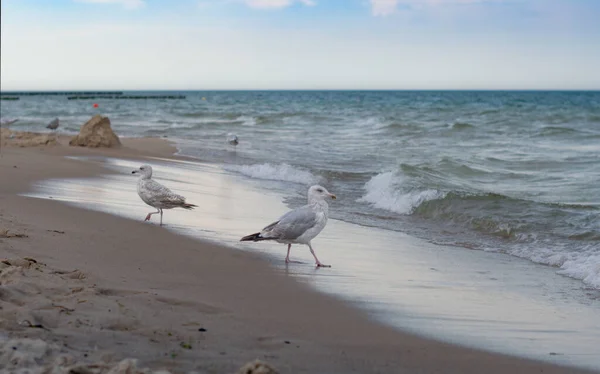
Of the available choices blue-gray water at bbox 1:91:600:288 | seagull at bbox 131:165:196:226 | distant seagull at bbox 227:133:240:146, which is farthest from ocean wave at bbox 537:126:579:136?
seagull at bbox 131:165:196:226

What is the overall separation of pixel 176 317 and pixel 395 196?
7.64m

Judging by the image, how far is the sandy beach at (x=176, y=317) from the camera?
155 inches

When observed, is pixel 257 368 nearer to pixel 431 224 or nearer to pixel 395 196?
pixel 431 224

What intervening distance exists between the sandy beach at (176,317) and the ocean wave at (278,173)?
24.2 ft

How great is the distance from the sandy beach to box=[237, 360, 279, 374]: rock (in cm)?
18

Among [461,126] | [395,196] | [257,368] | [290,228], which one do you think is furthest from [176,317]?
[461,126]

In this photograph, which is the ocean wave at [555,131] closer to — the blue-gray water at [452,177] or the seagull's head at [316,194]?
the blue-gray water at [452,177]

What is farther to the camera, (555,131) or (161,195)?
(555,131)

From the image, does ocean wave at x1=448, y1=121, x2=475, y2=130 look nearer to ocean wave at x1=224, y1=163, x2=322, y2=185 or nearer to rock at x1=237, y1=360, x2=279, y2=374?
ocean wave at x1=224, y1=163, x2=322, y2=185

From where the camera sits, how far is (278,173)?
15.0m

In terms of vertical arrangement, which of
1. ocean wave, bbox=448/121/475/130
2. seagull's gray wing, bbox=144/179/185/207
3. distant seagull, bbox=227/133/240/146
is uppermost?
seagull's gray wing, bbox=144/179/185/207

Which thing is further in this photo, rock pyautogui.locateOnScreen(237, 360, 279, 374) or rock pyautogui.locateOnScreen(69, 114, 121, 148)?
rock pyautogui.locateOnScreen(69, 114, 121, 148)

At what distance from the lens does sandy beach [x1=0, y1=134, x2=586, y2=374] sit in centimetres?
394

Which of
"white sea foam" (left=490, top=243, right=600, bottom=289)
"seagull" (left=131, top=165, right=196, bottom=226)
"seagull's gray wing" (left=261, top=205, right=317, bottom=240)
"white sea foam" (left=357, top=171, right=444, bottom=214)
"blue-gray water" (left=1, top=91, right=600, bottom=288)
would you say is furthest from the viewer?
"white sea foam" (left=357, top=171, right=444, bottom=214)
